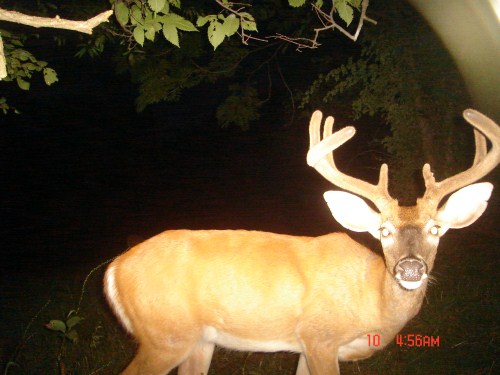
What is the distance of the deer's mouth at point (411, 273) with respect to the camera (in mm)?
3297

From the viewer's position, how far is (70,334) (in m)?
4.12

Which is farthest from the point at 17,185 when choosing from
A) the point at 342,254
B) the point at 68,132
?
the point at 342,254

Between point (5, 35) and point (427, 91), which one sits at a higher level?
point (5, 35)

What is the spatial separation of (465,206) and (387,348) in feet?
6.81

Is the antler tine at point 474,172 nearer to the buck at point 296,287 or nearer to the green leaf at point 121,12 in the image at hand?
the buck at point 296,287

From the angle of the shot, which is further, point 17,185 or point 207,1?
point 17,185

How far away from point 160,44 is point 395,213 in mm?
6986

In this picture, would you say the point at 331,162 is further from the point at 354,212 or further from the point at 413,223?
the point at 413,223

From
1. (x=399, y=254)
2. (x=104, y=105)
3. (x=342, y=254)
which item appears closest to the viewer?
(x=399, y=254)

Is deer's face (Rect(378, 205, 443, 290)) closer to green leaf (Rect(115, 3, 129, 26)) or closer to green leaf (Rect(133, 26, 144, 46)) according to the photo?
green leaf (Rect(133, 26, 144, 46))

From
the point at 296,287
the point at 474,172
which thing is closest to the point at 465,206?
the point at 474,172

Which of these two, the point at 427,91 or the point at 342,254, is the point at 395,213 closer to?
the point at 342,254

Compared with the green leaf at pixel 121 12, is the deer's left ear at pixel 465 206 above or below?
below
